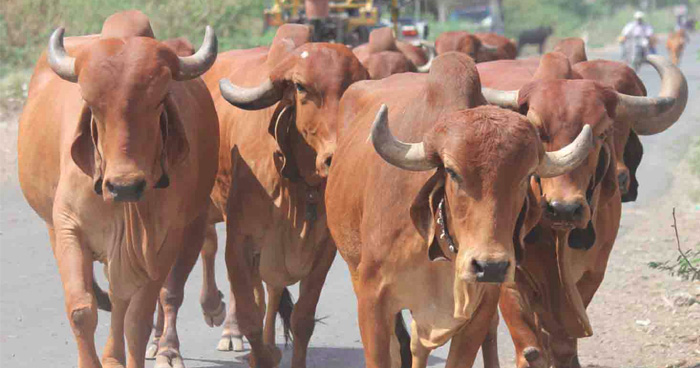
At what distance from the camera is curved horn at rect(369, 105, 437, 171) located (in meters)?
5.16

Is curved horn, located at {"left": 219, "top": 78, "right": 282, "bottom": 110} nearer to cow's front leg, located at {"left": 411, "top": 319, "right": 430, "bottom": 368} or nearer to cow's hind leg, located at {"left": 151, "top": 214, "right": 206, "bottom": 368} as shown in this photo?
cow's hind leg, located at {"left": 151, "top": 214, "right": 206, "bottom": 368}

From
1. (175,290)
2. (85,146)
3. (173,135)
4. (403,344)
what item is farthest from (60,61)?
(403,344)

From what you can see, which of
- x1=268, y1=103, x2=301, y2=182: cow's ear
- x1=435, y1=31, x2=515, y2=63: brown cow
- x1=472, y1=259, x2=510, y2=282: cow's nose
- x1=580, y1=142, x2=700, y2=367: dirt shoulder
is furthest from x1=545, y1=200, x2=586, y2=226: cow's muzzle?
x1=435, y1=31, x2=515, y2=63: brown cow

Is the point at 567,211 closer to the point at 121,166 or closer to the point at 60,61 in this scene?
the point at 121,166

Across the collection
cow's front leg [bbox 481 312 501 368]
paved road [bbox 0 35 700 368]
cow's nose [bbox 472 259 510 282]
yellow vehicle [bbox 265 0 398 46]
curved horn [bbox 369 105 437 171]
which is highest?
curved horn [bbox 369 105 437 171]

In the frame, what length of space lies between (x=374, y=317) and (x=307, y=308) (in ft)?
5.96

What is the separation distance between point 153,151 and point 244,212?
1393 mm

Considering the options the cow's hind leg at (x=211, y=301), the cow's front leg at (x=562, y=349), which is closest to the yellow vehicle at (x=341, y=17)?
the cow's hind leg at (x=211, y=301)

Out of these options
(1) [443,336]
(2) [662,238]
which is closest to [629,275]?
(2) [662,238]

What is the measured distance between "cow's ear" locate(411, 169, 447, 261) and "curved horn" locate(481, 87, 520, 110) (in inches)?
A: 53.4

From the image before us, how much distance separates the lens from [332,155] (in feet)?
22.8

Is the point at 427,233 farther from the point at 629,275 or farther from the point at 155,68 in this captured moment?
the point at 629,275

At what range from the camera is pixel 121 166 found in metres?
6.07

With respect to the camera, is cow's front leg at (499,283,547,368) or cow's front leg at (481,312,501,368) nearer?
cow's front leg at (499,283,547,368)
